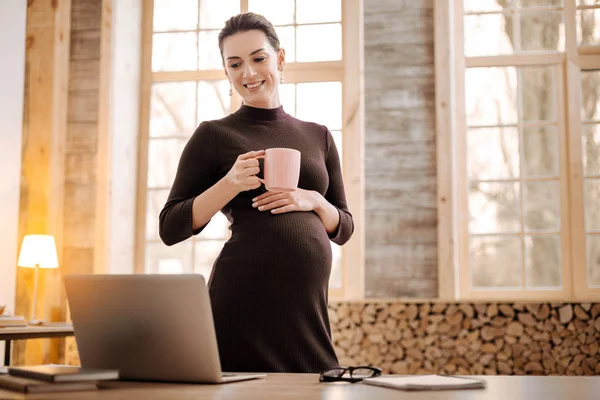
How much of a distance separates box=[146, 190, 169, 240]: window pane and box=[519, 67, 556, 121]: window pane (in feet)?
8.10

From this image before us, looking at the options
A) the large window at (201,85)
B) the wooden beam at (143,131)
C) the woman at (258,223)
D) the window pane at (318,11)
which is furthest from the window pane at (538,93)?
the woman at (258,223)

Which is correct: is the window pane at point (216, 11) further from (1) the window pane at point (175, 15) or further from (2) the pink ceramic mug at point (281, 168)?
(2) the pink ceramic mug at point (281, 168)

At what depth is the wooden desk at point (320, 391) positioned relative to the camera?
3.44 ft

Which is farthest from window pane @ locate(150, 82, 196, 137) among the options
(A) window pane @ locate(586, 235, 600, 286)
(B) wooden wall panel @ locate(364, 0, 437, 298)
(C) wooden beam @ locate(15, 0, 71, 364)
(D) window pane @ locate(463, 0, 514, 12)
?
(A) window pane @ locate(586, 235, 600, 286)

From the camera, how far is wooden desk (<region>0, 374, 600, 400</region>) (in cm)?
105

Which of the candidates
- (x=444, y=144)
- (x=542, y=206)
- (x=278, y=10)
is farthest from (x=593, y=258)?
(x=278, y=10)

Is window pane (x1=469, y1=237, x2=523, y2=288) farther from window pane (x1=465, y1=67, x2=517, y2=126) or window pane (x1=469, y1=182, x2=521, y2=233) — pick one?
window pane (x1=465, y1=67, x2=517, y2=126)

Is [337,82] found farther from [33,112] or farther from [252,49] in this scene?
[252,49]

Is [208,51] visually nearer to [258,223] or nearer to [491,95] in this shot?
[491,95]

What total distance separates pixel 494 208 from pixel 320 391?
137 inches

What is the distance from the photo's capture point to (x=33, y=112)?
181 inches

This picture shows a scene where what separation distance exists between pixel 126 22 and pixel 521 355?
10.9 feet

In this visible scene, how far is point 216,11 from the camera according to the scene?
4930 mm

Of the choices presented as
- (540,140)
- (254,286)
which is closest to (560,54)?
(540,140)
